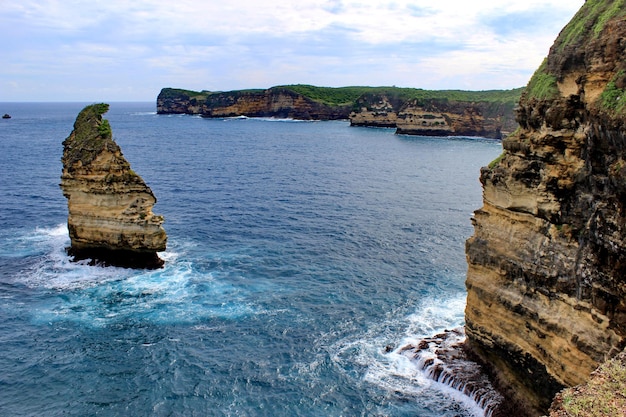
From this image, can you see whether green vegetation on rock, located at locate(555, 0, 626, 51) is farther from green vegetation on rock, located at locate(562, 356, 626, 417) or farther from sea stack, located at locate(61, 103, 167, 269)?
sea stack, located at locate(61, 103, 167, 269)

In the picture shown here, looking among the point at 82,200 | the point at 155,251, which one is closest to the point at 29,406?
the point at 155,251

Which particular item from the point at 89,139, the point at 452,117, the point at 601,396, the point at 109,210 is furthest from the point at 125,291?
the point at 452,117

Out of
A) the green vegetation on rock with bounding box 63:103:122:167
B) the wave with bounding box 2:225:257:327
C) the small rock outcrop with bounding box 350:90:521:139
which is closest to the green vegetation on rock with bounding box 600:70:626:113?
the wave with bounding box 2:225:257:327

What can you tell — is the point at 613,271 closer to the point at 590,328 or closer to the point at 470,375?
the point at 590,328

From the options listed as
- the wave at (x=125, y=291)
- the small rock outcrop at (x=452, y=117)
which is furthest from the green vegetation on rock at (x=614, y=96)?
the small rock outcrop at (x=452, y=117)

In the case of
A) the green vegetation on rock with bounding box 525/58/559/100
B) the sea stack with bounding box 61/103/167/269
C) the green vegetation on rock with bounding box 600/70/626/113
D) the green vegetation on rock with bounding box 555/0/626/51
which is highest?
the green vegetation on rock with bounding box 555/0/626/51

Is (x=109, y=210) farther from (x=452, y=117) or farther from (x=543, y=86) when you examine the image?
(x=452, y=117)

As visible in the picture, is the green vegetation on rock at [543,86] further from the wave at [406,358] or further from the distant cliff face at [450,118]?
the distant cliff face at [450,118]
